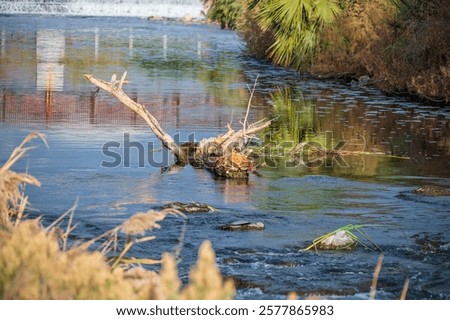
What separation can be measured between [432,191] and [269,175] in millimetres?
2321

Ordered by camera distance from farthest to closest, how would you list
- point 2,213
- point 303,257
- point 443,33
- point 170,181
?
1. point 443,33
2. point 170,181
3. point 303,257
4. point 2,213

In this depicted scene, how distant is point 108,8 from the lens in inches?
4338

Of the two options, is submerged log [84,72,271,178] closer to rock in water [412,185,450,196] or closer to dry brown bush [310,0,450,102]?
rock in water [412,185,450,196]

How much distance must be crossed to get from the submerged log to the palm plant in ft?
52.1

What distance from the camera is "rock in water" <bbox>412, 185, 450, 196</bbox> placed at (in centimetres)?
1355

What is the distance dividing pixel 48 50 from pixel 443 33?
2043cm

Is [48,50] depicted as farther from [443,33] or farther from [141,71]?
[443,33]

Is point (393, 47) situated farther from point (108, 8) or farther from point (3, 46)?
point (108, 8)

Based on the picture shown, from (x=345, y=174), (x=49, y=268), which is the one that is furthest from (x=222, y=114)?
(x=49, y=268)

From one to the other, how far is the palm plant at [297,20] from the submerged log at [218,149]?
15877mm

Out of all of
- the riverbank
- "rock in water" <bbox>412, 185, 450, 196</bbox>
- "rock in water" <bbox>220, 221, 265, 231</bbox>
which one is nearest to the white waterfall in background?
the riverbank

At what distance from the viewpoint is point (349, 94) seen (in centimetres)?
2691

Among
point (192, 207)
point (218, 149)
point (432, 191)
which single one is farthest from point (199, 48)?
point (192, 207)

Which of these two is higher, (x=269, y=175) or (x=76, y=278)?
(x=76, y=278)
